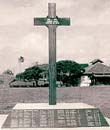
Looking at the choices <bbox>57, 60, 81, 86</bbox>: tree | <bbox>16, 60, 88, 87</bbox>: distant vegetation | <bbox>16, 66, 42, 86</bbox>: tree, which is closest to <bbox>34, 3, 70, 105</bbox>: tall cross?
<bbox>57, 60, 81, 86</bbox>: tree

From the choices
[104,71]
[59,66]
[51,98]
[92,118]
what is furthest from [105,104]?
[59,66]

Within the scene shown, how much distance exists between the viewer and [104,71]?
80.9 m

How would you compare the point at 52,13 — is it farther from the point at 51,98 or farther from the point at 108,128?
the point at 108,128

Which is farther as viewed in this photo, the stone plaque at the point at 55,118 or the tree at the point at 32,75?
the tree at the point at 32,75

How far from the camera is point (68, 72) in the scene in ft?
276

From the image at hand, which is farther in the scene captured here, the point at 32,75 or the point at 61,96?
the point at 32,75

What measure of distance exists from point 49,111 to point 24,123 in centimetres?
111

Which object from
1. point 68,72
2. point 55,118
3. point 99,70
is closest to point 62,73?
point 68,72

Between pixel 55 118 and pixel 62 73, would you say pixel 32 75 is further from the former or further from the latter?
pixel 55 118

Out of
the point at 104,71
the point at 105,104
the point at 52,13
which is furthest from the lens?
the point at 104,71

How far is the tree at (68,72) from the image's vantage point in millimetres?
76106

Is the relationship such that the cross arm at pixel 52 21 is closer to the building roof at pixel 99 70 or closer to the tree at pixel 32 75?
the building roof at pixel 99 70

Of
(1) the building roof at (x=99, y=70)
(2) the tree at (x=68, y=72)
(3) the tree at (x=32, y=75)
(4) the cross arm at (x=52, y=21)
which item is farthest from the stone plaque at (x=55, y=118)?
(3) the tree at (x=32, y=75)

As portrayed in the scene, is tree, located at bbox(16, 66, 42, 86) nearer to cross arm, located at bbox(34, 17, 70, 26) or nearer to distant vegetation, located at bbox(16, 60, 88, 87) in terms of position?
distant vegetation, located at bbox(16, 60, 88, 87)
